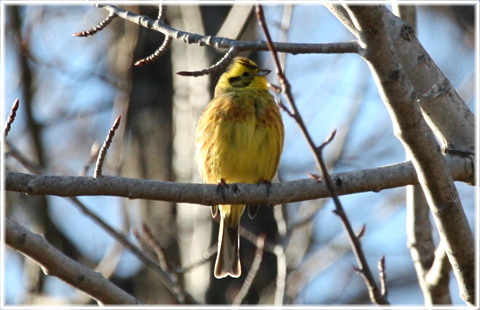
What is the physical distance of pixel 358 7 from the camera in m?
2.67

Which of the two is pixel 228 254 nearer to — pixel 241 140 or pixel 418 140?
pixel 241 140

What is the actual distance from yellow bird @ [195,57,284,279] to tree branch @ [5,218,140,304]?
5.37ft

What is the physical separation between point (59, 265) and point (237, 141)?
2.04m

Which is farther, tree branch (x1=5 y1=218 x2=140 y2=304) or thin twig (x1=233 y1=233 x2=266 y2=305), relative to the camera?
thin twig (x1=233 y1=233 x2=266 y2=305)

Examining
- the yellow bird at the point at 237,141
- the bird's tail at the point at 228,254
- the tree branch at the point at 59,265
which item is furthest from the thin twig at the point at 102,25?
the bird's tail at the point at 228,254

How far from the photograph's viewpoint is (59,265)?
3.19 metres

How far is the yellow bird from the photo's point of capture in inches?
Result: 197

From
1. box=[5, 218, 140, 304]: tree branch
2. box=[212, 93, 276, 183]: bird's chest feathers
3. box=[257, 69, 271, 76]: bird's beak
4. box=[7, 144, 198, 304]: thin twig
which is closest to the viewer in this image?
box=[5, 218, 140, 304]: tree branch

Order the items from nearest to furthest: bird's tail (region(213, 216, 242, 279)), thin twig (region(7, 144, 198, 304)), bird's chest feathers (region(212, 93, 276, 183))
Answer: thin twig (region(7, 144, 198, 304))
bird's chest feathers (region(212, 93, 276, 183))
bird's tail (region(213, 216, 242, 279))

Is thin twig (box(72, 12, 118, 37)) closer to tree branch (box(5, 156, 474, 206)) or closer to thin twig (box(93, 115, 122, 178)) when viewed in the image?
thin twig (box(93, 115, 122, 178))

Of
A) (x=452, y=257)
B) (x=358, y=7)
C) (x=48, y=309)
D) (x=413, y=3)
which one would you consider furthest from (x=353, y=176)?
(x=48, y=309)

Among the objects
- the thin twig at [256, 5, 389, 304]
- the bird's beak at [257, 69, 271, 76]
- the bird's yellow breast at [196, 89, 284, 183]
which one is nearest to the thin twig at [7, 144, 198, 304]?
the bird's yellow breast at [196, 89, 284, 183]

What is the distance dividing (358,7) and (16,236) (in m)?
1.61

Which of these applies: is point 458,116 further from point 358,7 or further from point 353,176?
point 358,7
